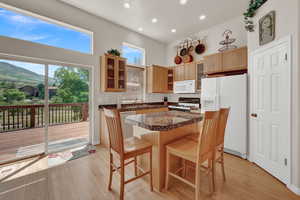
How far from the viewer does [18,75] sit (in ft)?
8.30

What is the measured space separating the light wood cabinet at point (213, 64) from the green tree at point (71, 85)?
10.8 feet

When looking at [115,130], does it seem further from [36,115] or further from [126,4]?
[126,4]

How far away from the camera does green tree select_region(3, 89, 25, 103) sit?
2443 millimetres

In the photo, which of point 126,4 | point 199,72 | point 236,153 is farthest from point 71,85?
point 236,153

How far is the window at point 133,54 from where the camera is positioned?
4.12 m

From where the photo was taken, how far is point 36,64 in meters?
2.71

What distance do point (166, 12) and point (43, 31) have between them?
2850mm

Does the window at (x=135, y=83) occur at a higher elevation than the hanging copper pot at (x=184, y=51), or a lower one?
lower

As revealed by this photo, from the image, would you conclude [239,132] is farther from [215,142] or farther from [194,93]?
[194,93]

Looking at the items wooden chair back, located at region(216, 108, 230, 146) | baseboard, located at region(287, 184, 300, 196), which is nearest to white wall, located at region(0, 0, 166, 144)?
wooden chair back, located at region(216, 108, 230, 146)

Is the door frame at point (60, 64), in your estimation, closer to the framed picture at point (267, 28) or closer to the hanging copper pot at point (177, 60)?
the hanging copper pot at point (177, 60)

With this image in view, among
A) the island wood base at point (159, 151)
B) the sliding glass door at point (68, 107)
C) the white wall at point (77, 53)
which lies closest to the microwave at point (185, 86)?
the white wall at point (77, 53)

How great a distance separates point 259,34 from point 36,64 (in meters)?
4.55

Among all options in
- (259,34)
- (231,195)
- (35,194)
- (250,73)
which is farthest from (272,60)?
(35,194)
